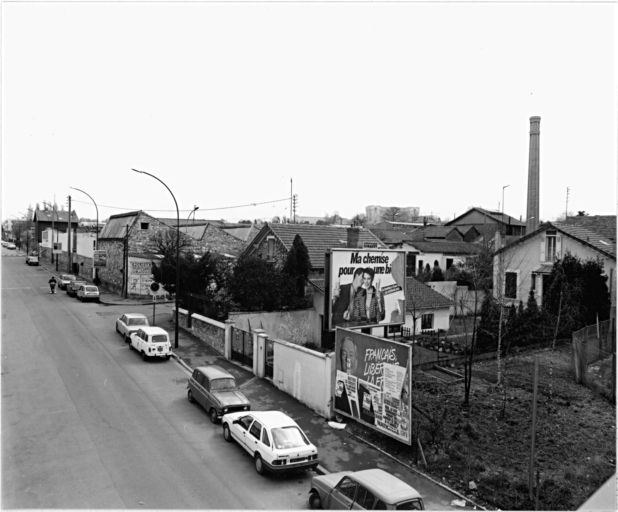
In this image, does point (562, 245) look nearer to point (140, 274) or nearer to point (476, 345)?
point (476, 345)

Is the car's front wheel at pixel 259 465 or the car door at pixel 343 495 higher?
the car door at pixel 343 495

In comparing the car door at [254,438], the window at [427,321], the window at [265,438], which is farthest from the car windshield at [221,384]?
the window at [427,321]

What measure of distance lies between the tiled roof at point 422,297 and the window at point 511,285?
539cm

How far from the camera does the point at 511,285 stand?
3691 centimetres

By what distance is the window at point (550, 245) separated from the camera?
34469 mm

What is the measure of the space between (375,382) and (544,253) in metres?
24.0

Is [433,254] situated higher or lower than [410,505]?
higher

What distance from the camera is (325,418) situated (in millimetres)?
17203

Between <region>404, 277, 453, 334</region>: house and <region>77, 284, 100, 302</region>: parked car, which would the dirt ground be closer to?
<region>404, 277, 453, 334</region>: house

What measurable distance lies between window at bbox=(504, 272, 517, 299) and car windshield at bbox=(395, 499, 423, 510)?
29.3m

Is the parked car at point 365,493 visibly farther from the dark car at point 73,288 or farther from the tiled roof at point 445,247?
the tiled roof at point 445,247

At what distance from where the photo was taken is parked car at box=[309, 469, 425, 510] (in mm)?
9602

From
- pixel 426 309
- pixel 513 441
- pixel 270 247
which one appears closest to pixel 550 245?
pixel 426 309

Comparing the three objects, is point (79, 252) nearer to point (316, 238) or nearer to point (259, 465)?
point (316, 238)
